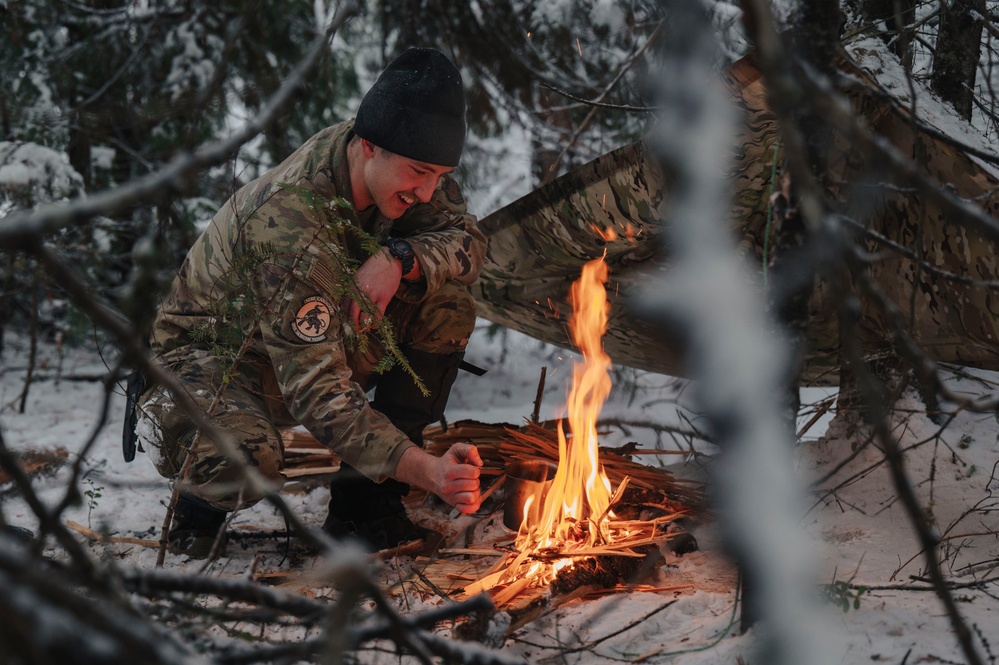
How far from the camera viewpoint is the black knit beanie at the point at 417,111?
2660 millimetres

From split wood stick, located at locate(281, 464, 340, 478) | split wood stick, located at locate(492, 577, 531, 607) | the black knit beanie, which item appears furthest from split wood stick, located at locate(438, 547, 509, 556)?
the black knit beanie

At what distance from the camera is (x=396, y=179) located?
2717mm

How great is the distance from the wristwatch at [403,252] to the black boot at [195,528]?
98cm

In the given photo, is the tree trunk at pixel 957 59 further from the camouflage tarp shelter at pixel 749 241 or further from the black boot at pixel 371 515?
the black boot at pixel 371 515

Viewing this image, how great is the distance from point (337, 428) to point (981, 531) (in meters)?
1.84

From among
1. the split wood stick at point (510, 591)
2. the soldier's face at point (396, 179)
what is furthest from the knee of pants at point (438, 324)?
the split wood stick at point (510, 591)

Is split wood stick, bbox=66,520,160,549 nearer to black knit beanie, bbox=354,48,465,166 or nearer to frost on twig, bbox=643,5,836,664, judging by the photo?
black knit beanie, bbox=354,48,465,166

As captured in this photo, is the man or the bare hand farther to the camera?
the bare hand

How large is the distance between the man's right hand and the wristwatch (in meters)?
0.70

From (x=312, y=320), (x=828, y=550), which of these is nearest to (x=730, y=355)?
(x=828, y=550)

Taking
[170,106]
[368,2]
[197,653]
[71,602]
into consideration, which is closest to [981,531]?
[197,653]

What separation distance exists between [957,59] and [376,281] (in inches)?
82.5

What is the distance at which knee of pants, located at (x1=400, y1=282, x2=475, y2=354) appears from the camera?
3.02 m

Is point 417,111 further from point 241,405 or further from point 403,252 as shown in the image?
point 241,405
